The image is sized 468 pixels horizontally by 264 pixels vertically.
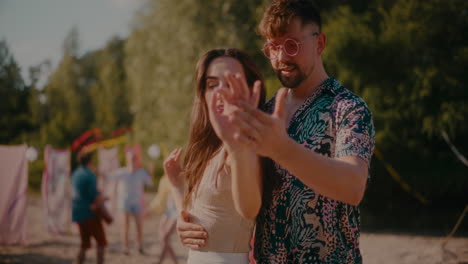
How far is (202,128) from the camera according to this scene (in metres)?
2.07

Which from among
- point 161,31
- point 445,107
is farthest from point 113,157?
point 445,107

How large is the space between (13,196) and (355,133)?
33.1 feet

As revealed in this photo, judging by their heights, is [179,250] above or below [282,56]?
below

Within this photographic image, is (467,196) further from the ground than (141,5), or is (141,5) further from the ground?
(141,5)

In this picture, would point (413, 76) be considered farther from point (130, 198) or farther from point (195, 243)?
point (195, 243)

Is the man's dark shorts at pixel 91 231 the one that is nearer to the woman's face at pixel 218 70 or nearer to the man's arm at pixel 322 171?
the woman's face at pixel 218 70

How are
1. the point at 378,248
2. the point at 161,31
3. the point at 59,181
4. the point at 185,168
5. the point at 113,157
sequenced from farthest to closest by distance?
the point at 161,31, the point at 113,157, the point at 59,181, the point at 378,248, the point at 185,168

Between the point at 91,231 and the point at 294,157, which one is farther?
the point at 91,231

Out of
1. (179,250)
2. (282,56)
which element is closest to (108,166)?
(179,250)

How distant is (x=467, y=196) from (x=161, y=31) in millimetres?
11357

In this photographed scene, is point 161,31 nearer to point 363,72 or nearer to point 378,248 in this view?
point 363,72

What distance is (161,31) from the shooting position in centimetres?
1519

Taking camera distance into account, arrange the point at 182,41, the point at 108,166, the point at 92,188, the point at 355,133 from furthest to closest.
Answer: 1. the point at 182,41
2. the point at 108,166
3. the point at 92,188
4. the point at 355,133

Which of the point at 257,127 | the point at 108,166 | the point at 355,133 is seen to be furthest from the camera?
the point at 108,166
